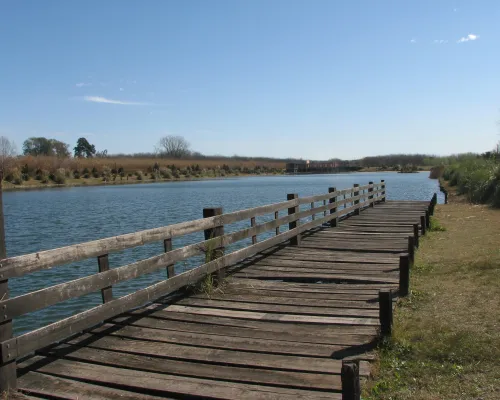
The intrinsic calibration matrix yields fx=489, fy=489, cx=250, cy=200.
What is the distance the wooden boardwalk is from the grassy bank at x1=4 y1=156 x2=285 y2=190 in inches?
1775

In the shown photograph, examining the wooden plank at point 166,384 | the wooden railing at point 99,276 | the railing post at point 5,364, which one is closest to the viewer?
the wooden plank at point 166,384

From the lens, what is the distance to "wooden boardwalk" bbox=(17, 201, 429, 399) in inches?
160

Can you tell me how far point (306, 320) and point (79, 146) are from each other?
453ft

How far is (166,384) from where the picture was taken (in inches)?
162

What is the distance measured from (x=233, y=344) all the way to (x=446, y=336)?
227 centimetres

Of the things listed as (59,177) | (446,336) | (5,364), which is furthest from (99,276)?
(59,177)

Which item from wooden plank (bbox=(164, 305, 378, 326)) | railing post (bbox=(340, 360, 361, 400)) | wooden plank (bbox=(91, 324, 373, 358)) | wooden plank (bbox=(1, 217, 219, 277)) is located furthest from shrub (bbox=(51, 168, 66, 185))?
railing post (bbox=(340, 360, 361, 400))

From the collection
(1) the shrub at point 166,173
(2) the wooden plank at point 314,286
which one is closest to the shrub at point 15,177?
(1) the shrub at point 166,173

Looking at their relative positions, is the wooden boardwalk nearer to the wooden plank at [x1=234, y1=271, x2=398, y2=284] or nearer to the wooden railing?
the wooden plank at [x1=234, y1=271, x2=398, y2=284]

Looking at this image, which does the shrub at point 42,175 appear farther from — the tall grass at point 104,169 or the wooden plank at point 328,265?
the wooden plank at point 328,265

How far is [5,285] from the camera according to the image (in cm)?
411

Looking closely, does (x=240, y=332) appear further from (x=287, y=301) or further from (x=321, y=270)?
(x=321, y=270)

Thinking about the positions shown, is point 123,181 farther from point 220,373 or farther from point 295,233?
point 220,373

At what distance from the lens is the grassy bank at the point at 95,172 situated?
5962 cm
